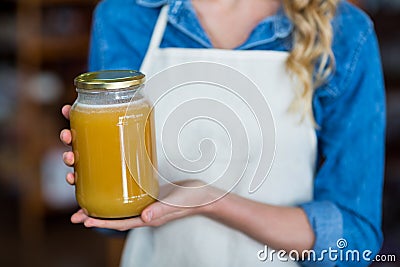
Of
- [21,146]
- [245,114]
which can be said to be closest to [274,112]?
[245,114]

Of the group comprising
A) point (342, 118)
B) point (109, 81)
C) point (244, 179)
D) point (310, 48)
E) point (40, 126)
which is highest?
point (109, 81)

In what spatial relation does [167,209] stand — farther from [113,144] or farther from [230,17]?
[230,17]

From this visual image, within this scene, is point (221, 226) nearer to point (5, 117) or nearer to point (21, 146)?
point (21, 146)

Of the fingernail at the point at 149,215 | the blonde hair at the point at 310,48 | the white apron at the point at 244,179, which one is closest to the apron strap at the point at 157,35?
the white apron at the point at 244,179

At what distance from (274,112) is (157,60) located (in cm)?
26

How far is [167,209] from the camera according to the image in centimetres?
110

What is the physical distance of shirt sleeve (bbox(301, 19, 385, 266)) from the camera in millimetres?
1344

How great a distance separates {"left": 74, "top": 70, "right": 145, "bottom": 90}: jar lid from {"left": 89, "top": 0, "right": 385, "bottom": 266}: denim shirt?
370 millimetres

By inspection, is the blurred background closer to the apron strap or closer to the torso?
the torso

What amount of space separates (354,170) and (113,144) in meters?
0.54

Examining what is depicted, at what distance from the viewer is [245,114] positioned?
1.37m

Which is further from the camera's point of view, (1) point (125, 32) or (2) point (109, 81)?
(1) point (125, 32)

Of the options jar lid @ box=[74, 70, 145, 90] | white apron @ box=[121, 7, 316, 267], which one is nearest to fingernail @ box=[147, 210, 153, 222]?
jar lid @ box=[74, 70, 145, 90]

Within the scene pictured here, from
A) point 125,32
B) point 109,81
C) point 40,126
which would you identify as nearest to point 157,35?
point 125,32
